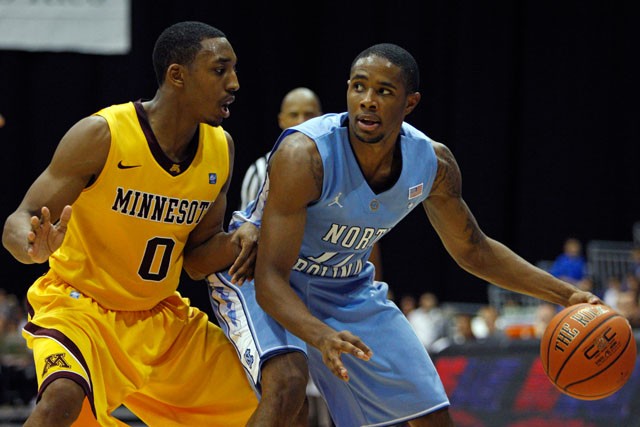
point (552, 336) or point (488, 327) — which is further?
point (488, 327)

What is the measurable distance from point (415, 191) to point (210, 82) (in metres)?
1.03

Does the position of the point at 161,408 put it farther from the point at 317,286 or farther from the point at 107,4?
the point at 107,4

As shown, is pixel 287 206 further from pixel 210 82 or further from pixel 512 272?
pixel 512 272

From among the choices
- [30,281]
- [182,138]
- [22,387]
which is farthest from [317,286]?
[30,281]

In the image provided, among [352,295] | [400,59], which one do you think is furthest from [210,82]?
[352,295]

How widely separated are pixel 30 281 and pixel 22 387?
247 inches

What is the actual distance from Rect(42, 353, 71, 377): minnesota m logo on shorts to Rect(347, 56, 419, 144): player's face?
1.55m

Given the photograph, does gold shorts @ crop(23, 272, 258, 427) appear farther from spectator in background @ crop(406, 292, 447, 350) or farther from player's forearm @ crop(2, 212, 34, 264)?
spectator in background @ crop(406, 292, 447, 350)

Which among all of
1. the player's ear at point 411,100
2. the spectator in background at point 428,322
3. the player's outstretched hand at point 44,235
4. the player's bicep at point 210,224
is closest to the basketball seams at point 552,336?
the player's ear at point 411,100

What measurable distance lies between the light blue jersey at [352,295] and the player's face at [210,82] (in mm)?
323

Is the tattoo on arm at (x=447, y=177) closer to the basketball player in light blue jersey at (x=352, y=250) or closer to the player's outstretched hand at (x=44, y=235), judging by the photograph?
the basketball player in light blue jersey at (x=352, y=250)

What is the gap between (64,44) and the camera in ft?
48.9

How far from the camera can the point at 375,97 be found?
4391 millimetres

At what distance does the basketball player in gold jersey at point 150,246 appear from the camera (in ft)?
14.3
